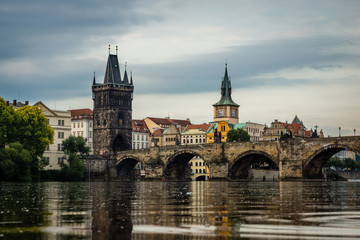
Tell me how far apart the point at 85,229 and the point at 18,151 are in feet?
210

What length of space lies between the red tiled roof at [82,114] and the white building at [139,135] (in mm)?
17365

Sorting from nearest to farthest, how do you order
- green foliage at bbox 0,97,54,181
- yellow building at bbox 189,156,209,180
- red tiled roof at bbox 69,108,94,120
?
green foliage at bbox 0,97,54,181 < red tiled roof at bbox 69,108,94,120 < yellow building at bbox 189,156,209,180

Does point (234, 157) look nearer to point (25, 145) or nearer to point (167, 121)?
point (25, 145)

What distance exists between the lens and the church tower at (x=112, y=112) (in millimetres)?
120000

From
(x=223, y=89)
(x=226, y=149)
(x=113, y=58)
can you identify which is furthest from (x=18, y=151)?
(x=223, y=89)

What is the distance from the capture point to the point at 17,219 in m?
16.6

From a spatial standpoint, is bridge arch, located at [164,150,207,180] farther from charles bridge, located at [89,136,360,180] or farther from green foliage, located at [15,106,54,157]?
green foliage, located at [15,106,54,157]

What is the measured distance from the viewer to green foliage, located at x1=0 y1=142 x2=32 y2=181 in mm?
71812

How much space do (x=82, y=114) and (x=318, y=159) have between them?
247ft

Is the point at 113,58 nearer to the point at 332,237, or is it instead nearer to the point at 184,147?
the point at 184,147

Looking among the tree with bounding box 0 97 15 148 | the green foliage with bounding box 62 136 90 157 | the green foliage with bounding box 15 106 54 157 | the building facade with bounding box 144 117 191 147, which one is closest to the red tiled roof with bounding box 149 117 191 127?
the building facade with bounding box 144 117 191 147

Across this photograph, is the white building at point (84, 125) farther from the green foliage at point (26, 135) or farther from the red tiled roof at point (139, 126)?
the green foliage at point (26, 135)

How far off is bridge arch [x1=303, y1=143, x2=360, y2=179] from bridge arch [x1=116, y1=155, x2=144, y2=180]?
124 ft

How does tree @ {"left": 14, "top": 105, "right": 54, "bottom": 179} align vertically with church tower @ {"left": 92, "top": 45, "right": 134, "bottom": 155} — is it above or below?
below
